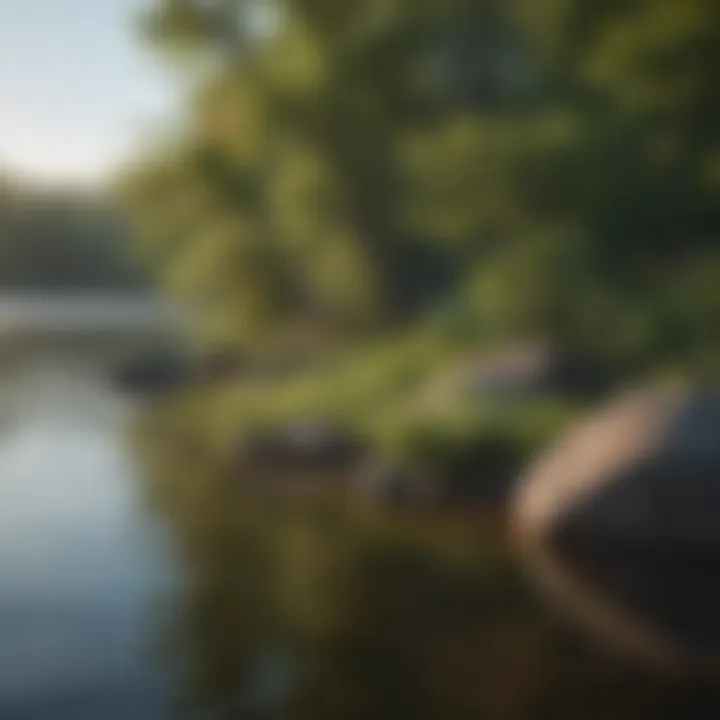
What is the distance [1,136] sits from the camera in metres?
1.36

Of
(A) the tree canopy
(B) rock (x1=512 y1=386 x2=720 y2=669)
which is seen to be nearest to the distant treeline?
(A) the tree canopy

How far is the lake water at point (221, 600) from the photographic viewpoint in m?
1.15

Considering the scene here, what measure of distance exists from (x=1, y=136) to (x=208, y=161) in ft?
0.85

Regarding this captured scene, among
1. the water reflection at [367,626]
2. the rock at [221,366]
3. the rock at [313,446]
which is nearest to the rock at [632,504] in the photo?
the water reflection at [367,626]

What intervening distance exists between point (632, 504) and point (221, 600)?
53 centimetres

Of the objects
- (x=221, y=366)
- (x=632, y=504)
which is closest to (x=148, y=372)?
(x=221, y=366)

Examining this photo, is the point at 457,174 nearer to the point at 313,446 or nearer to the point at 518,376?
the point at 518,376

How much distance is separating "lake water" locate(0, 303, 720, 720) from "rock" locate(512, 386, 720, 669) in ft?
0.24

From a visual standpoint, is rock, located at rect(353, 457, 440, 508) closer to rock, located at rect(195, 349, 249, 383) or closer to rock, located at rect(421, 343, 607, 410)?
rock, located at rect(421, 343, 607, 410)

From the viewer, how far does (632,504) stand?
1414 millimetres

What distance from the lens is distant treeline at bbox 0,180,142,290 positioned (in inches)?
54.9

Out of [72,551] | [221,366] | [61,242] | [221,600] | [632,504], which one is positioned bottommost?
[632,504]

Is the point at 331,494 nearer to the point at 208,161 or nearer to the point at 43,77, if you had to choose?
the point at 208,161

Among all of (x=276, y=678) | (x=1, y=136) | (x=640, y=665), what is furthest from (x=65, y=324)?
(x=640, y=665)
